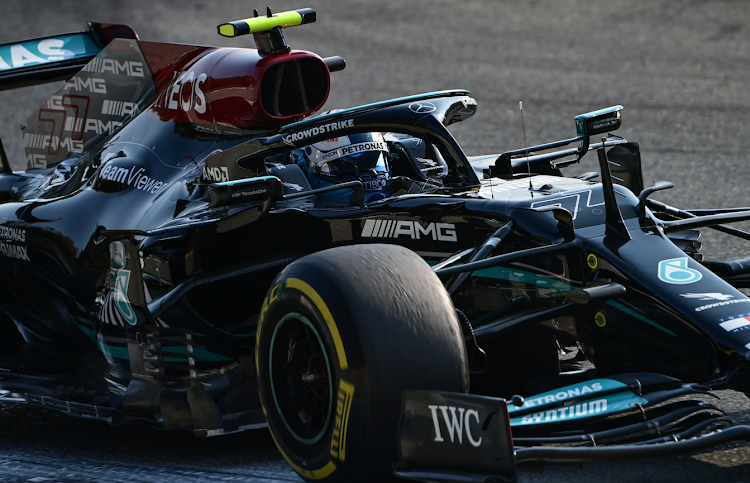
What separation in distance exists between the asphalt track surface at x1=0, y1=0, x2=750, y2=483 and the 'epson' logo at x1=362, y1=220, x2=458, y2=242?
102 cm

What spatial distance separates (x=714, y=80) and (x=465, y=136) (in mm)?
3750

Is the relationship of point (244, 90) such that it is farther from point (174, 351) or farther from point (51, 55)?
point (51, 55)

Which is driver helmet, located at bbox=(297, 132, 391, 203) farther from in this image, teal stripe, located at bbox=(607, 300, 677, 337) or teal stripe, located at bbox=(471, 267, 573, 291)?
teal stripe, located at bbox=(607, 300, 677, 337)

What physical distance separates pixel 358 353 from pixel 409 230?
1288 mm

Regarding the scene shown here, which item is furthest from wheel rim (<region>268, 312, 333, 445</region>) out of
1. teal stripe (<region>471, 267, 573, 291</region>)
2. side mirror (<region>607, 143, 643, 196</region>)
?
side mirror (<region>607, 143, 643, 196</region>)

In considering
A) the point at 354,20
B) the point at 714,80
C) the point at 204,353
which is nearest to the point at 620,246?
the point at 204,353

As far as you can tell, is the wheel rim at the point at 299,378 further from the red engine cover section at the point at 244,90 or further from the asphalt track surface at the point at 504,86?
the red engine cover section at the point at 244,90

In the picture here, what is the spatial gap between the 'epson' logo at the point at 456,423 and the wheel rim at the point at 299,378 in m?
0.48

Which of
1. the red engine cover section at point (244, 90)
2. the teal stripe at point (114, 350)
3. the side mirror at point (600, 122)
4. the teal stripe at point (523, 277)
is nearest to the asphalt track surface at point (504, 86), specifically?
the teal stripe at point (114, 350)

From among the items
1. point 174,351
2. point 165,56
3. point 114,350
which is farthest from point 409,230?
point 165,56

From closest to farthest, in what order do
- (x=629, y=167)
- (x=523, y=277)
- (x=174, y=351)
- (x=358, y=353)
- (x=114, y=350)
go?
(x=358, y=353)
(x=523, y=277)
(x=174, y=351)
(x=114, y=350)
(x=629, y=167)

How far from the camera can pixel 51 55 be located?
22.0ft

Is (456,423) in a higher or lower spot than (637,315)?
lower

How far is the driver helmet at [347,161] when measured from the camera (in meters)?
5.12
